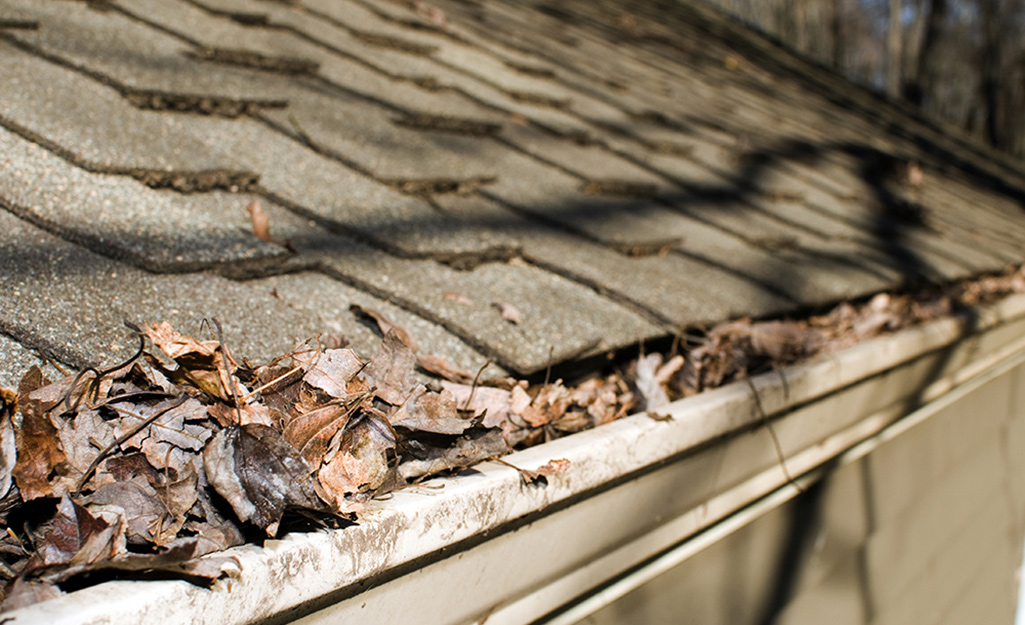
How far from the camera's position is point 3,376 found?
69cm

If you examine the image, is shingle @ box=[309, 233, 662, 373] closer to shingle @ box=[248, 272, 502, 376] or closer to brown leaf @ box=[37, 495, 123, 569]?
shingle @ box=[248, 272, 502, 376]

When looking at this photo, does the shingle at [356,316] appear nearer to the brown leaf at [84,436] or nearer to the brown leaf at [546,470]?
the brown leaf at [546,470]

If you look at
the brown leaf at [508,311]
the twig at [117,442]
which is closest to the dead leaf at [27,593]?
the twig at [117,442]

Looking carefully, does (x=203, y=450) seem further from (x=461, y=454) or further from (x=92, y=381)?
(x=461, y=454)

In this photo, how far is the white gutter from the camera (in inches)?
22.5

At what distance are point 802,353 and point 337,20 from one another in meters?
1.52

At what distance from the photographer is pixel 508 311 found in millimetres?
1137

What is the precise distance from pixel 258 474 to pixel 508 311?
56 cm

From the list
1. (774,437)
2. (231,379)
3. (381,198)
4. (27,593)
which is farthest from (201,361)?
(774,437)

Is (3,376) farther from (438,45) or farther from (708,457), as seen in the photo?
(438,45)

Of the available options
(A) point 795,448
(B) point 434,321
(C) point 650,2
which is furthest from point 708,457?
(C) point 650,2

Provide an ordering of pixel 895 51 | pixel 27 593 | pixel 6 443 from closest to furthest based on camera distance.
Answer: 1. pixel 27 593
2. pixel 6 443
3. pixel 895 51

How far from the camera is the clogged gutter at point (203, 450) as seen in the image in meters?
0.57

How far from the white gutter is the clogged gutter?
0.03 meters
